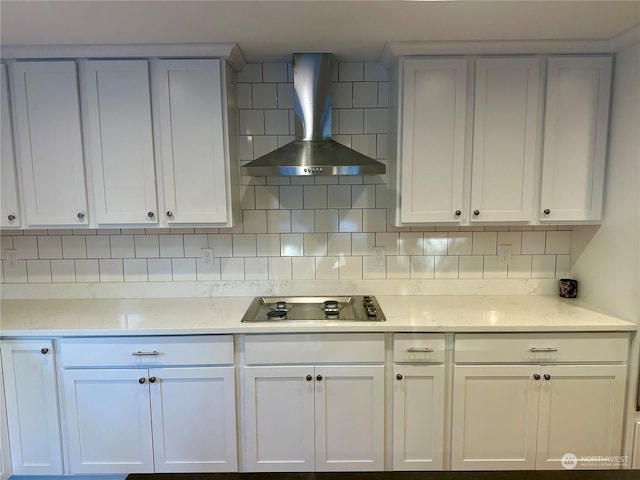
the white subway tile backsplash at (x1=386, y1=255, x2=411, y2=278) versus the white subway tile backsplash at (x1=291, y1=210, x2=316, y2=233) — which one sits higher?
the white subway tile backsplash at (x1=291, y1=210, x2=316, y2=233)

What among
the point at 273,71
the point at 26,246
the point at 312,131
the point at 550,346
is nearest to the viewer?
the point at 550,346

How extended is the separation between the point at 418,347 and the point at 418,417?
0.38 m

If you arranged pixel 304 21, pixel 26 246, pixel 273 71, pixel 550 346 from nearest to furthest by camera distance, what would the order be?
pixel 304 21, pixel 550 346, pixel 273 71, pixel 26 246

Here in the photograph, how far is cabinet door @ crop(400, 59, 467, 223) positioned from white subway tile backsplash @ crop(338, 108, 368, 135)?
0.37 m

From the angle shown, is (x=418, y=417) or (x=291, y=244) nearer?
(x=418, y=417)

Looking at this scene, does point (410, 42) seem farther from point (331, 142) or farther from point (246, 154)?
point (246, 154)

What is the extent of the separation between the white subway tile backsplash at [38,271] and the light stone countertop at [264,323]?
0.14 metres

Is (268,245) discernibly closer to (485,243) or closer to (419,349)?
(419,349)

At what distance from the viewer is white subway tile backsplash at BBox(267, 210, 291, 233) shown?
2486 millimetres

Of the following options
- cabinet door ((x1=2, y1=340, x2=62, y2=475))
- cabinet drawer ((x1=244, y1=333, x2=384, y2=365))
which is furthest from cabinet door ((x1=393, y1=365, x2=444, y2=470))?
cabinet door ((x1=2, y1=340, x2=62, y2=475))

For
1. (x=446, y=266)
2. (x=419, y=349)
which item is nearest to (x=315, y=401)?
(x=419, y=349)

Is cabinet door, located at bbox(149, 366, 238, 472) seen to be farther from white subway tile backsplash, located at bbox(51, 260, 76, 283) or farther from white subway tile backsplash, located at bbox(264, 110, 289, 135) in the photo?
white subway tile backsplash, located at bbox(264, 110, 289, 135)
